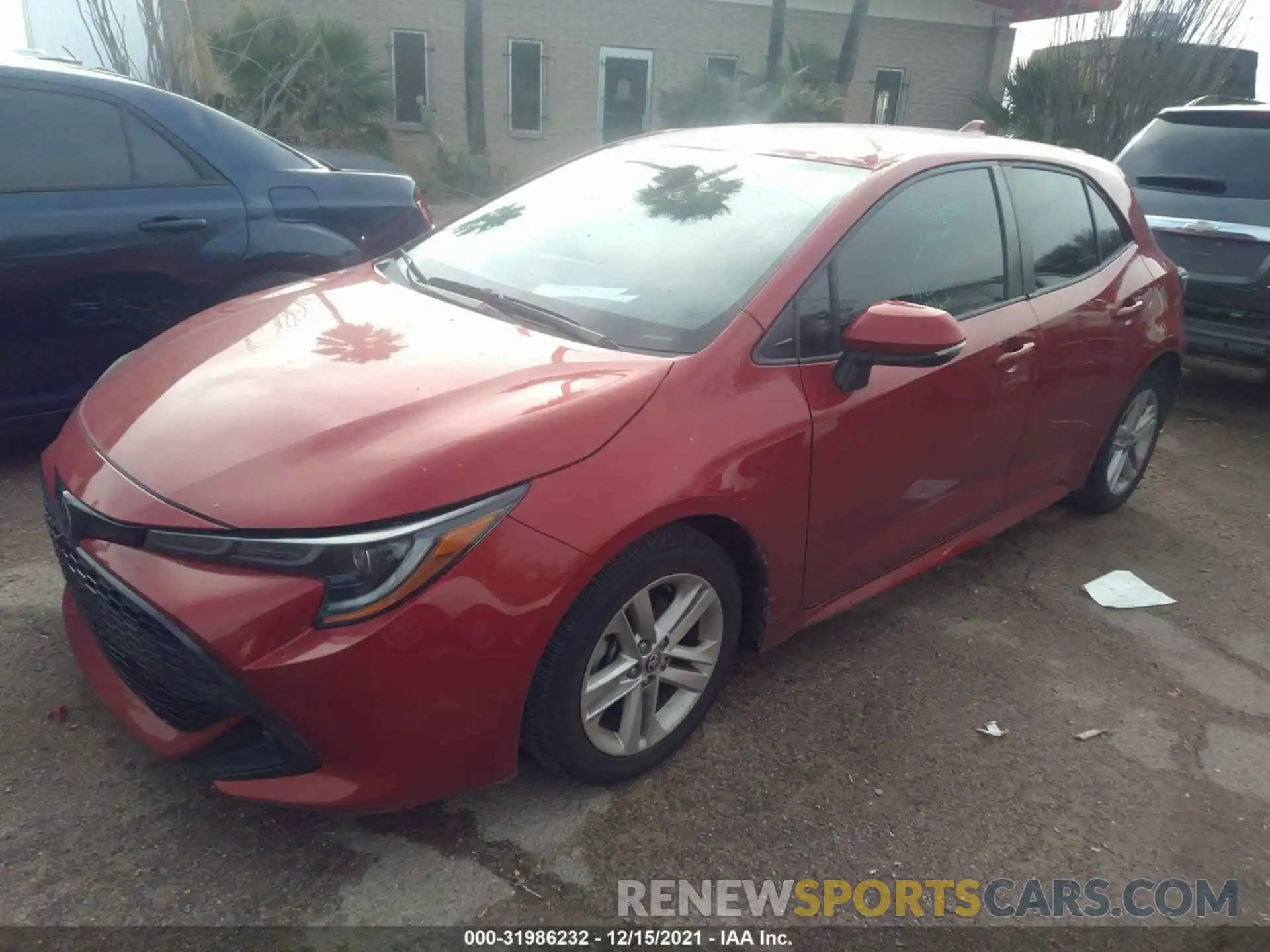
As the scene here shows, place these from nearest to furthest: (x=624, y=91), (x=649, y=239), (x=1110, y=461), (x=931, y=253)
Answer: (x=649, y=239)
(x=931, y=253)
(x=1110, y=461)
(x=624, y=91)

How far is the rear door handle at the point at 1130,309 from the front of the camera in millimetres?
3954

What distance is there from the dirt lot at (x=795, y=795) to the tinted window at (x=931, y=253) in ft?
3.71

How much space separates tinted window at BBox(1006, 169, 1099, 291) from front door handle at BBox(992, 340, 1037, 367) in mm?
249

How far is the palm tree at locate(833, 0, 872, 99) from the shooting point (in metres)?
16.5

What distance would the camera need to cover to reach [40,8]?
16234mm

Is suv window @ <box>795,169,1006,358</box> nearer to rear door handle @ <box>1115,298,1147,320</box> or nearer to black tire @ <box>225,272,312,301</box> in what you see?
rear door handle @ <box>1115,298,1147,320</box>

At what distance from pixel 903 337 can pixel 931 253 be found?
682 millimetres

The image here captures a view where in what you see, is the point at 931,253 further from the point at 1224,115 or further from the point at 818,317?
the point at 1224,115

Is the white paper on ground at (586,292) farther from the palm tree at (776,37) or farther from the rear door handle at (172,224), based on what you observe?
the palm tree at (776,37)

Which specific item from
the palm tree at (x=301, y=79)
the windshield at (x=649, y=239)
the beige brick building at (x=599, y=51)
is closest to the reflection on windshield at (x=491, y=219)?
the windshield at (x=649, y=239)

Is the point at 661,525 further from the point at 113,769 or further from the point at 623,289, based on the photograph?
the point at 113,769

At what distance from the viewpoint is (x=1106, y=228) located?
159 inches

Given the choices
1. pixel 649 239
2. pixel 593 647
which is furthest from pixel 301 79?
pixel 593 647

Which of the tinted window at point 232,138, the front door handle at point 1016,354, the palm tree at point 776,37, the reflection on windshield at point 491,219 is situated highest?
the palm tree at point 776,37
